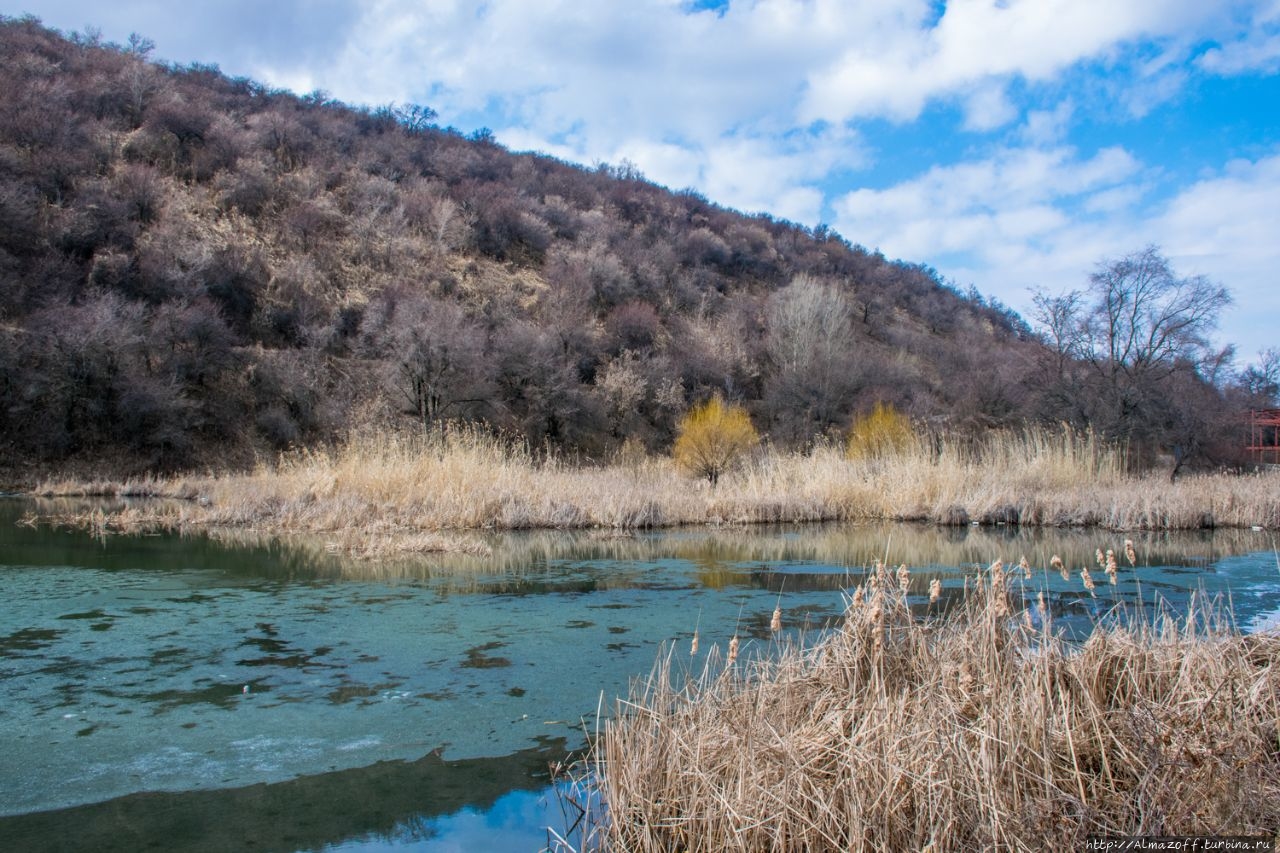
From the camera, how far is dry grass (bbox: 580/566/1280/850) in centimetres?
261

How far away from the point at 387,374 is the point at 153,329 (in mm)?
6880

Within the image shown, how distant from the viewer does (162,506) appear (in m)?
16.7

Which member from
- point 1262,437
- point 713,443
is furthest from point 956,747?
point 1262,437

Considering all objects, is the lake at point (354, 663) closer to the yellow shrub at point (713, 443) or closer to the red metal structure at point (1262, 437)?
the yellow shrub at point (713, 443)

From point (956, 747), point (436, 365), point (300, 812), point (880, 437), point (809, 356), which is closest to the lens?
point (956, 747)

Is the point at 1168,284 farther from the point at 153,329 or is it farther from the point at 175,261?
the point at 175,261

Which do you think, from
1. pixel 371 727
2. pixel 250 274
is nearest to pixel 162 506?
pixel 371 727

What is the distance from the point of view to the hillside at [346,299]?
84.4 ft

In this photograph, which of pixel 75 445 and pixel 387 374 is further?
pixel 387 374

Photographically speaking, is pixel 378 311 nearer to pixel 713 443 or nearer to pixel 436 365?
pixel 436 365

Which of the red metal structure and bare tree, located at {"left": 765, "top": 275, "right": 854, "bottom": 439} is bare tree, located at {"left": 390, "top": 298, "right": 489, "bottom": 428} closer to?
bare tree, located at {"left": 765, "top": 275, "right": 854, "bottom": 439}

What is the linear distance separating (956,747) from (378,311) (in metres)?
30.2

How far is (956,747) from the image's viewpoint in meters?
2.81

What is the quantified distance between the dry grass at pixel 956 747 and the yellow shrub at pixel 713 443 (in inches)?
586
